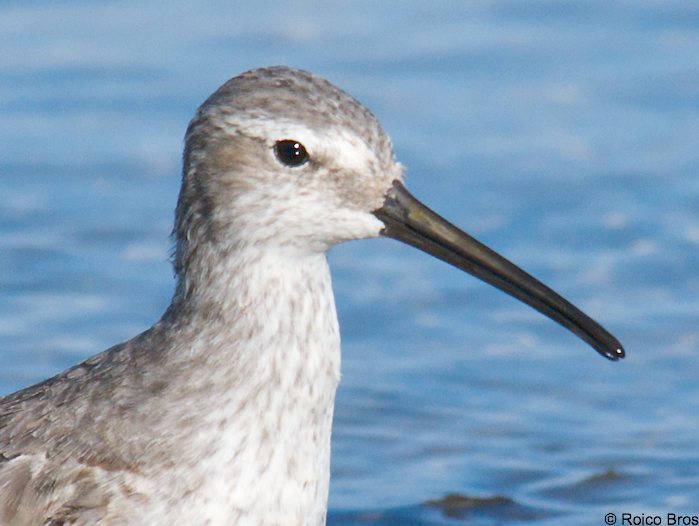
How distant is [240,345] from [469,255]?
87cm

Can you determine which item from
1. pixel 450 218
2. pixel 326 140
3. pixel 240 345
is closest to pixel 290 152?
pixel 326 140

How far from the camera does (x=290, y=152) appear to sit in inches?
256

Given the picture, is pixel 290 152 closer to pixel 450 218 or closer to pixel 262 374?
pixel 262 374

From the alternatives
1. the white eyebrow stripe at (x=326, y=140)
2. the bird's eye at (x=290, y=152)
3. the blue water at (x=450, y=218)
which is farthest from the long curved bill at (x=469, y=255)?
the blue water at (x=450, y=218)

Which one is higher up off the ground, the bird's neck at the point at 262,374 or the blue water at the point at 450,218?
the blue water at the point at 450,218

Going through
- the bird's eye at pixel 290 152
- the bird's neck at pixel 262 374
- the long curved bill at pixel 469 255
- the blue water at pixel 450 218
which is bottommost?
the bird's neck at pixel 262 374

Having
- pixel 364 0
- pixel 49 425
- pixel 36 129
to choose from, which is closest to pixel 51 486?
pixel 49 425

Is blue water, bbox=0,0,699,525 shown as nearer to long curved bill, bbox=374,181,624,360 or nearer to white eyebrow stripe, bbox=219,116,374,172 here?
long curved bill, bbox=374,181,624,360

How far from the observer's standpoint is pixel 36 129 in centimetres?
1198

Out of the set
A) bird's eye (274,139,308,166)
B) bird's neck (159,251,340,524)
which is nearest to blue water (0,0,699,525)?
bird's neck (159,251,340,524)

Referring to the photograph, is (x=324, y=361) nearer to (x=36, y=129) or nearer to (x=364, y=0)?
(x=36, y=129)

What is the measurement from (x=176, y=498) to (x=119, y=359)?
591 mm

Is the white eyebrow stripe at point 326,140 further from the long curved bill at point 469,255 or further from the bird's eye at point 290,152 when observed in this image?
the long curved bill at point 469,255

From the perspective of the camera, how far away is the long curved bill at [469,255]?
6.63m
